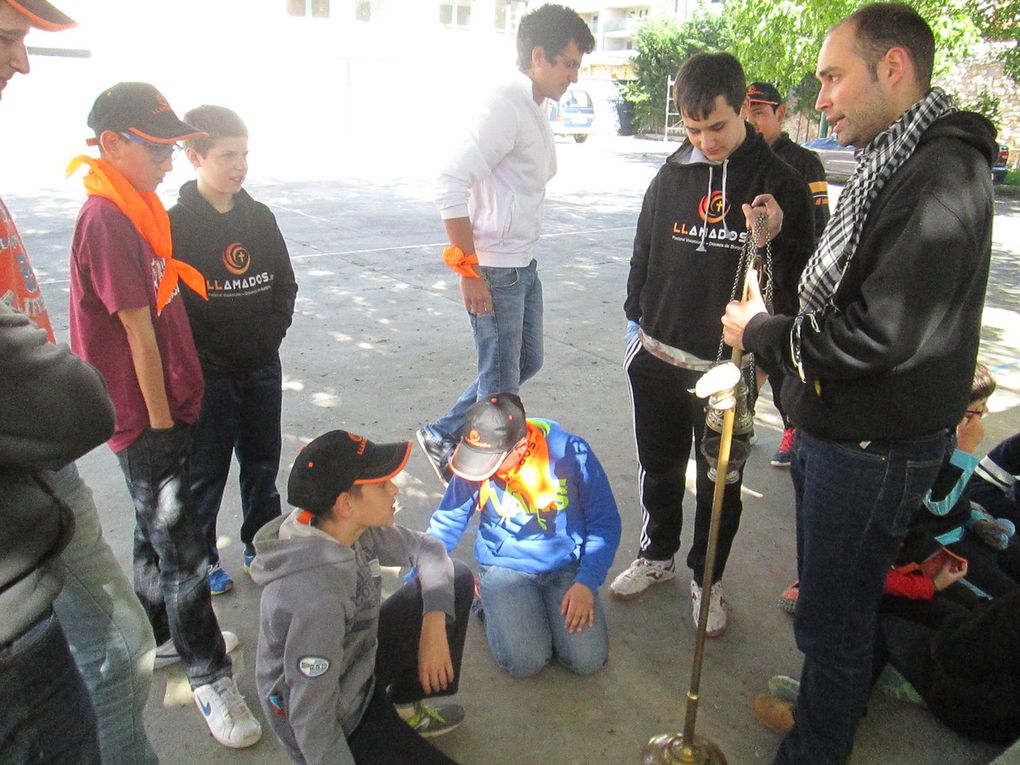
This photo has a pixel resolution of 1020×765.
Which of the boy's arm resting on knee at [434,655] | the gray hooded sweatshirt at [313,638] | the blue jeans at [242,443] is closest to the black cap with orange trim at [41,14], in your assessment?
the gray hooded sweatshirt at [313,638]

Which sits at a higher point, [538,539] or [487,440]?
[487,440]

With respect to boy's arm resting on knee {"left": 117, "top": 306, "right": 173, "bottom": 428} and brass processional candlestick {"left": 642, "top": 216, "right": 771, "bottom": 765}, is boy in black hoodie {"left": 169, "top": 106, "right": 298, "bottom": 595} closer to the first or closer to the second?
boy's arm resting on knee {"left": 117, "top": 306, "right": 173, "bottom": 428}

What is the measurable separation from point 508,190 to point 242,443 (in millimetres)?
1573

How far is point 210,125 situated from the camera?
2652 mm

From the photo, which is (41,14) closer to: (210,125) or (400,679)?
(210,125)

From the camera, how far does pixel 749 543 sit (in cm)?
346

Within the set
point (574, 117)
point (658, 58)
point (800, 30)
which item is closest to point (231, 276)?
point (800, 30)

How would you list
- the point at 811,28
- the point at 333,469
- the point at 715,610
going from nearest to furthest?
the point at 333,469 → the point at 715,610 → the point at 811,28

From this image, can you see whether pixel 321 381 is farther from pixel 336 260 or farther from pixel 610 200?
pixel 610 200

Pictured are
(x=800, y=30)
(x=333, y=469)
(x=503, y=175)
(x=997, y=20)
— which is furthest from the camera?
(x=997, y=20)

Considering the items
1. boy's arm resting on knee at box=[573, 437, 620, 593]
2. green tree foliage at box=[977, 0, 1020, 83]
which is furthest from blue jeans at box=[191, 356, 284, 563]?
green tree foliage at box=[977, 0, 1020, 83]

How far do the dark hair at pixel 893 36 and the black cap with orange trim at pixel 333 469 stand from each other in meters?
1.57

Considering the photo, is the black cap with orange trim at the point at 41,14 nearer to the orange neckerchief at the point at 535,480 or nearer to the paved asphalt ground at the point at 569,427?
the orange neckerchief at the point at 535,480

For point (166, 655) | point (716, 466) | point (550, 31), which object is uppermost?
point (550, 31)
